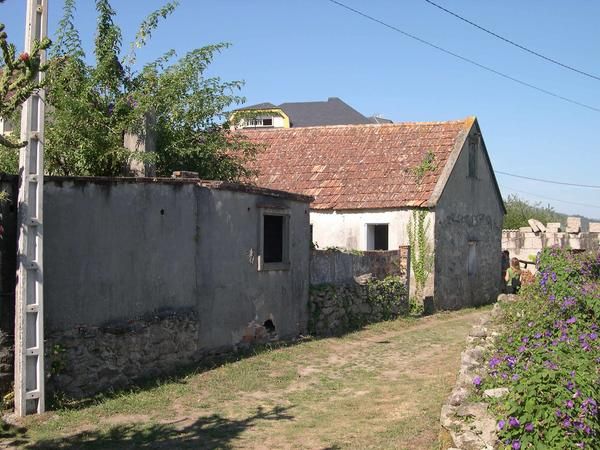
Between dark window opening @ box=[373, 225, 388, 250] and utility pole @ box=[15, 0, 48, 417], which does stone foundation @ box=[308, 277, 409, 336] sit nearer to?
dark window opening @ box=[373, 225, 388, 250]

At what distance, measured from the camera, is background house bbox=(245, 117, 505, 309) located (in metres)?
20.6

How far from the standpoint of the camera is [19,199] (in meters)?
8.31

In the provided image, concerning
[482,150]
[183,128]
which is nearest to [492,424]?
[183,128]

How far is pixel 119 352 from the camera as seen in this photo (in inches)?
382

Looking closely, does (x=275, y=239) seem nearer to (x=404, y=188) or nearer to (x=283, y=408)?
(x=283, y=408)

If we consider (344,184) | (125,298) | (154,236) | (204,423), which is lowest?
(204,423)

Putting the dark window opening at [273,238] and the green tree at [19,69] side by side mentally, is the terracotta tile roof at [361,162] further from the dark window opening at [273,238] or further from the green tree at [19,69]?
the green tree at [19,69]

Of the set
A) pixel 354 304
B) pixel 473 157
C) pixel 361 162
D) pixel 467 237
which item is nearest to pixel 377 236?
pixel 361 162

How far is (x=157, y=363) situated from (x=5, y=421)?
2720 millimetres

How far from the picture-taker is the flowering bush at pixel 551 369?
18.9ft

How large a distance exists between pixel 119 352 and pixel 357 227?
39.4 feet

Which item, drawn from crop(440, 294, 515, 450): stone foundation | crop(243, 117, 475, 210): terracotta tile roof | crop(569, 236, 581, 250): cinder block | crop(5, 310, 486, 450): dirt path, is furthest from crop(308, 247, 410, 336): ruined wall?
crop(569, 236, 581, 250): cinder block

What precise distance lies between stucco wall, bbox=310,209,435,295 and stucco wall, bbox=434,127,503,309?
874 millimetres

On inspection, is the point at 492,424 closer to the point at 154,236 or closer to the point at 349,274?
the point at 154,236
